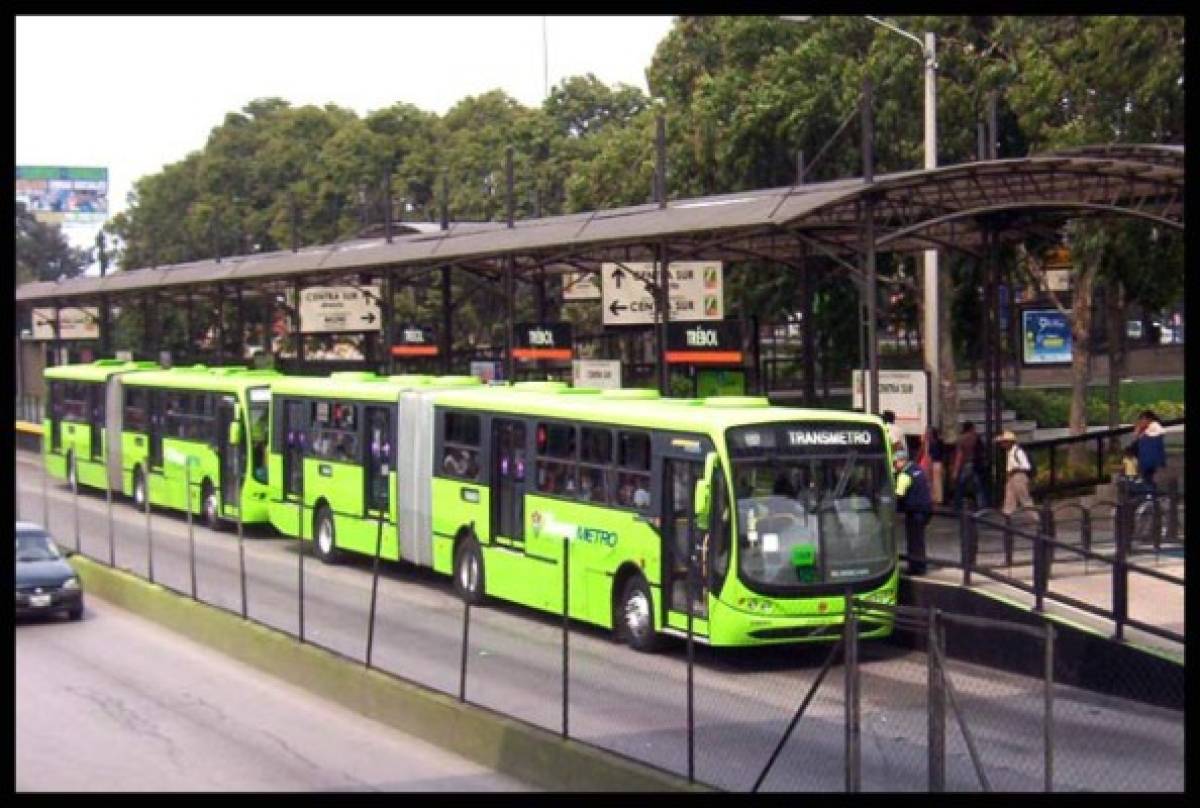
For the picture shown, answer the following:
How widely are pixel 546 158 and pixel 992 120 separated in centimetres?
4602

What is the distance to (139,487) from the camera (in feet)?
132

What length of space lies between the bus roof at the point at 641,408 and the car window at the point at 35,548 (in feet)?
22.4

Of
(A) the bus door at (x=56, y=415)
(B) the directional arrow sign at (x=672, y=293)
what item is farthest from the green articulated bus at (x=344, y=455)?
(A) the bus door at (x=56, y=415)

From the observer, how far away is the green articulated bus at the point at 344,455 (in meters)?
27.5

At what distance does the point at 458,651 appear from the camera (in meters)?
19.8

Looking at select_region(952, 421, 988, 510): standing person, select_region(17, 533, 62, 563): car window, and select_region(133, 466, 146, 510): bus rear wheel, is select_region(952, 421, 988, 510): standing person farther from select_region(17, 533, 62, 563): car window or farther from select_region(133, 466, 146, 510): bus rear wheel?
select_region(133, 466, 146, 510): bus rear wheel

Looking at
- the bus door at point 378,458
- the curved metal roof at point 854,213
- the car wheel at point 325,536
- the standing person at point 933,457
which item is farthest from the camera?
the car wheel at point 325,536

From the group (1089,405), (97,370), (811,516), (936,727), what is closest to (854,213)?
(811,516)

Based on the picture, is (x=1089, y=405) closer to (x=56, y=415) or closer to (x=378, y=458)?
(x=378, y=458)

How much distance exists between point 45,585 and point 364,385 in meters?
6.04

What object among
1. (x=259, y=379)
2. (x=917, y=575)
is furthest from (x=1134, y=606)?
(x=259, y=379)

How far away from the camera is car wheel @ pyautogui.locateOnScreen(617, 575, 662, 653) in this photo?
20.5 metres

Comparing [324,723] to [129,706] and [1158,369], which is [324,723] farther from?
[1158,369]

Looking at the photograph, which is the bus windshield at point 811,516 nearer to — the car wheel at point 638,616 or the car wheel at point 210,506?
the car wheel at point 638,616
